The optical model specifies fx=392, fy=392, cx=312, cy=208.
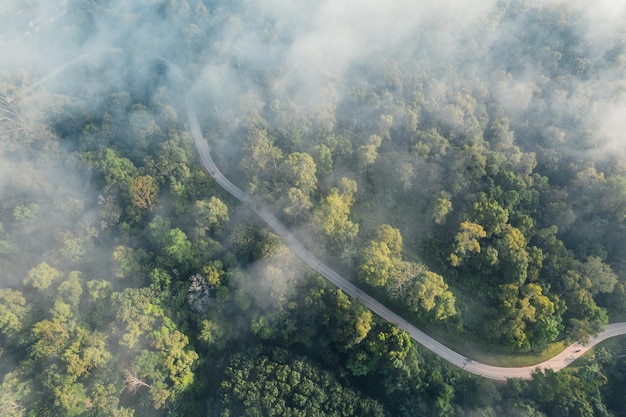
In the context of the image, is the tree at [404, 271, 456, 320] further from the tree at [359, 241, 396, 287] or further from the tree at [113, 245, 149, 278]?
the tree at [113, 245, 149, 278]

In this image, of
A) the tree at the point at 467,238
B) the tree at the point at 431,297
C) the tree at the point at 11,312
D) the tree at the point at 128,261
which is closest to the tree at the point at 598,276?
the tree at the point at 467,238

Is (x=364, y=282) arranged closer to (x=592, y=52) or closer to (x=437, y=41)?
(x=437, y=41)

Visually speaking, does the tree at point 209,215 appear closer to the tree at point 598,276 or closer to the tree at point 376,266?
the tree at point 376,266

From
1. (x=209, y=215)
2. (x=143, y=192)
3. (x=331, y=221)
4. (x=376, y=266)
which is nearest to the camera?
(x=376, y=266)

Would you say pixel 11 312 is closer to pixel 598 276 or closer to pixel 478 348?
pixel 478 348

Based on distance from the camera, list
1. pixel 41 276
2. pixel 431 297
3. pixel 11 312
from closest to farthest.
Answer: pixel 11 312 → pixel 431 297 → pixel 41 276

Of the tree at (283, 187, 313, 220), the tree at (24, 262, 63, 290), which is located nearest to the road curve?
the tree at (283, 187, 313, 220)

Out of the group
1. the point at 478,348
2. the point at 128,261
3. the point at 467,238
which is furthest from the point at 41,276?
the point at 478,348

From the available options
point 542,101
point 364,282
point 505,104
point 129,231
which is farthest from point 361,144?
point 129,231
